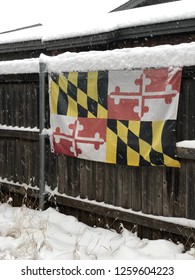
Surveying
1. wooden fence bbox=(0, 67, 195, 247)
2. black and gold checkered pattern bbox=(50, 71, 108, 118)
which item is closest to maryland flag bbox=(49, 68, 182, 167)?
black and gold checkered pattern bbox=(50, 71, 108, 118)

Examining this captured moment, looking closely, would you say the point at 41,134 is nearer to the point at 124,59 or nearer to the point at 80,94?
the point at 80,94

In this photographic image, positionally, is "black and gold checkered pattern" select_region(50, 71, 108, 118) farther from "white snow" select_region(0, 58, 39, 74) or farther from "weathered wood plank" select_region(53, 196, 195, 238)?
"weathered wood plank" select_region(53, 196, 195, 238)

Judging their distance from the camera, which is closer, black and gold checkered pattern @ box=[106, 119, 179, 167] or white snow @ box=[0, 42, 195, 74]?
white snow @ box=[0, 42, 195, 74]

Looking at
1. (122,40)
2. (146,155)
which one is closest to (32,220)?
(146,155)

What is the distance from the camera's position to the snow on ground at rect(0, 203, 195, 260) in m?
4.03

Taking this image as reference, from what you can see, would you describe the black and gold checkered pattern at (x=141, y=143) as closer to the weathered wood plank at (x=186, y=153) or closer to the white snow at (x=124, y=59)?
the weathered wood plank at (x=186, y=153)

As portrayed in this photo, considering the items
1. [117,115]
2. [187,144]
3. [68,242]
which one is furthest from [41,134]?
[187,144]

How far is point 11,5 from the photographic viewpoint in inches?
2179

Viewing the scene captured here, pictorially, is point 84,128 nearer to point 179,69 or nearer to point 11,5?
point 179,69

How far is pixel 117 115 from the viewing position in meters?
4.62

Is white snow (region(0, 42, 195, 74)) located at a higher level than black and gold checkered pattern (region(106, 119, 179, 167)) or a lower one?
higher

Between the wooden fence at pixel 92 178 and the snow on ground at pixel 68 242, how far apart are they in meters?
0.20

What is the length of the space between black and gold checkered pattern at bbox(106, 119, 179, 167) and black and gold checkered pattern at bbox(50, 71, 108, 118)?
0.33 m

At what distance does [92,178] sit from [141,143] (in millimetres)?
1092
